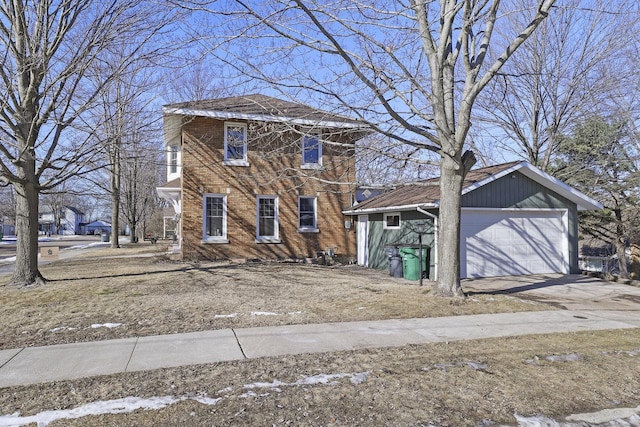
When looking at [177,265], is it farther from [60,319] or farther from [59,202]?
[59,202]

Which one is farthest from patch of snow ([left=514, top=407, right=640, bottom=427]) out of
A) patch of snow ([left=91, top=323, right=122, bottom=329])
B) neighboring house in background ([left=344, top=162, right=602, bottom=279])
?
neighboring house in background ([left=344, top=162, right=602, bottom=279])

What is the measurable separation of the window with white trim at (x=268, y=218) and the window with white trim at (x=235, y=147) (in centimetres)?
174

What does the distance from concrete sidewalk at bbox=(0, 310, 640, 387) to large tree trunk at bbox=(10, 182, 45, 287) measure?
242 inches

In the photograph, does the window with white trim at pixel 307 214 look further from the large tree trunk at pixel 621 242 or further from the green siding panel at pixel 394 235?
the large tree trunk at pixel 621 242

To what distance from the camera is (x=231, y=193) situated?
1753 centimetres

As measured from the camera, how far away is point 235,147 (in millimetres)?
17781

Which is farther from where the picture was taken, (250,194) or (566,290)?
(250,194)

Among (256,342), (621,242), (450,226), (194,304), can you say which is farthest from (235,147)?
(621,242)

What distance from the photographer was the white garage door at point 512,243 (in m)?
14.2

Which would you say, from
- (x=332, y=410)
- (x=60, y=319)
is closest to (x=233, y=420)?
(x=332, y=410)

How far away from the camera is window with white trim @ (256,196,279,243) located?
59.2ft

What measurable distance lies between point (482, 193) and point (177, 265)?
10.8 metres

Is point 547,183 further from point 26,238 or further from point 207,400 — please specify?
point 26,238

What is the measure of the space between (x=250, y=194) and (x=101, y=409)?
555 inches
